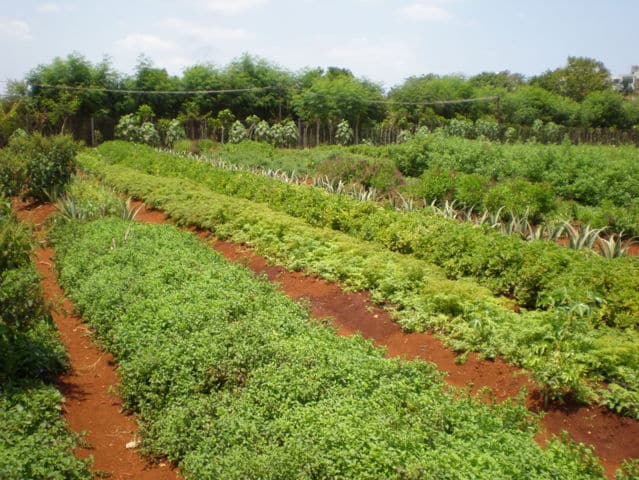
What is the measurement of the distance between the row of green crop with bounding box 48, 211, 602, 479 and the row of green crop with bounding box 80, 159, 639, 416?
0.93 meters

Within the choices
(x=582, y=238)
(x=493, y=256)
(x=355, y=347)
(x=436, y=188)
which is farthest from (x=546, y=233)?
(x=355, y=347)

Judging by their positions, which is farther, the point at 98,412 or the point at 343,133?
the point at 343,133

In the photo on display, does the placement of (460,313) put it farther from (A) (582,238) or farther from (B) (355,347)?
(A) (582,238)

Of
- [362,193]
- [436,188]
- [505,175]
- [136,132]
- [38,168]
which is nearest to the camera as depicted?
[436,188]

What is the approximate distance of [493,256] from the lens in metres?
7.75

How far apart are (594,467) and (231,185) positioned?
1213 cm

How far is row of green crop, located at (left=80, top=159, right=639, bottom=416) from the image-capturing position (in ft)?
16.8

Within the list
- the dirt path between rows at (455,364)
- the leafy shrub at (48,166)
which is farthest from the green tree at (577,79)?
the dirt path between rows at (455,364)

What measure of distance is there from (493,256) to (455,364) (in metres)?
2.19

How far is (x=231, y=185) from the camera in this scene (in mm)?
14953

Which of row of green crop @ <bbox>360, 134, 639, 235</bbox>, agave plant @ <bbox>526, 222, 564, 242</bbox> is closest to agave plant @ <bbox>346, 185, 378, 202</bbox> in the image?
row of green crop @ <bbox>360, 134, 639, 235</bbox>

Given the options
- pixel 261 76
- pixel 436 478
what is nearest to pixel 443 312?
pixel 436 478

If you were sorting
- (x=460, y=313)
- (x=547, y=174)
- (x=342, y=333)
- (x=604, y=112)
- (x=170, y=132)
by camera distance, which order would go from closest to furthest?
1. (x=460, y=313)
2. (x=342, y=333)
3. (x=547, y=174)
4. (x=170, y=132)
5. (x=604, y=112)

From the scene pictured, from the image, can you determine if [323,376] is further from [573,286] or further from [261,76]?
[261,76]
